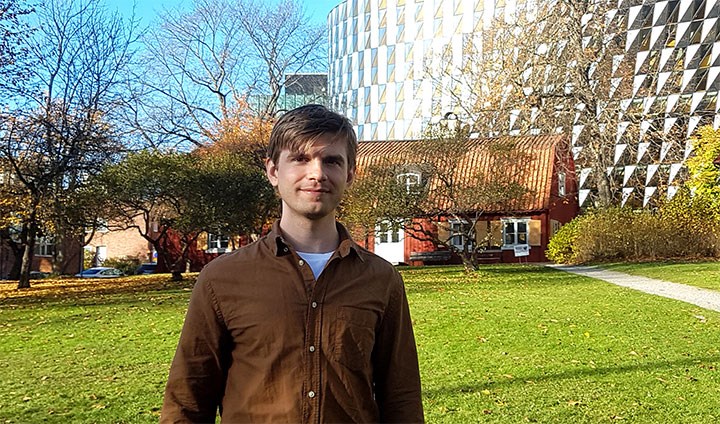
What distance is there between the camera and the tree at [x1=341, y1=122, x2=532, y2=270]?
2077 cm

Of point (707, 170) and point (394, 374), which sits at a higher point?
point (707, 170)

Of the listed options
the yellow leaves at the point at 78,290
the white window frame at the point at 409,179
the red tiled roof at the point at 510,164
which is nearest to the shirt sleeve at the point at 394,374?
the yellow leaves at the point at 78,290

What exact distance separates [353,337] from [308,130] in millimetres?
647

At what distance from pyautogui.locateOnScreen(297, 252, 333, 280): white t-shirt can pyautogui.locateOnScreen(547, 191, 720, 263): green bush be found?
83.1ft

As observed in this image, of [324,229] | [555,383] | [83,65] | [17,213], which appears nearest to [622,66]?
[83,65]

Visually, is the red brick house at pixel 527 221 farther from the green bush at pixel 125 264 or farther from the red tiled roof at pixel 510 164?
the green bush at pixel 125 264

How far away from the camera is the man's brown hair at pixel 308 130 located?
2.13 metres

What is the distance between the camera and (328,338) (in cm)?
198

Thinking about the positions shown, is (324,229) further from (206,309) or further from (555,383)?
Result: (555,383)

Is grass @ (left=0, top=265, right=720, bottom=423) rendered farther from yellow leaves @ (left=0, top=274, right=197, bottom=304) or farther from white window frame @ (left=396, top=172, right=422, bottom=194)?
white window frame @ (left=396, top=172, right=422, bottom=194)

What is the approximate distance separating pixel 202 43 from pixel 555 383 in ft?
133

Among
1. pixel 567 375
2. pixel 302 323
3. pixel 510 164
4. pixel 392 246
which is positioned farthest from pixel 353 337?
pixel 392 246

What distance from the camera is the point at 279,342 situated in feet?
6.45

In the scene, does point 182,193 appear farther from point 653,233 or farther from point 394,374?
point 394,374
